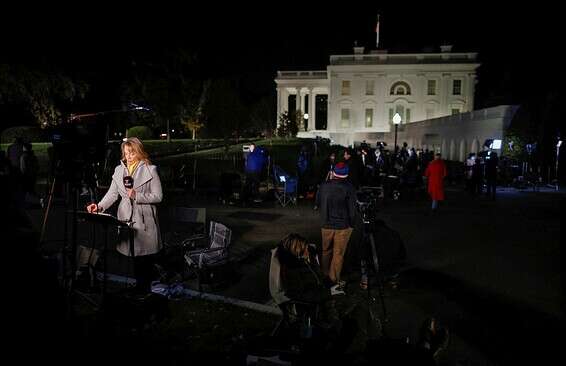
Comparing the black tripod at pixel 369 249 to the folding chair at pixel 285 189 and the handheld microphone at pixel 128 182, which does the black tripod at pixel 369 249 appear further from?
the folding chair at pixel 285 189

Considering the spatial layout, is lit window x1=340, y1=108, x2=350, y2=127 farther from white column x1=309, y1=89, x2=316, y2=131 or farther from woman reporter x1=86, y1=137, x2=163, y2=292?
woman reporter x1=86, y1=137, x2=163, y2=292

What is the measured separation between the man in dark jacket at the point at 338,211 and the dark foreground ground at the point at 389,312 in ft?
2.05

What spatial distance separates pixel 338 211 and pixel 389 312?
1565 millimetres

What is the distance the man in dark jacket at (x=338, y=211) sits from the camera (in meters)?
6.78

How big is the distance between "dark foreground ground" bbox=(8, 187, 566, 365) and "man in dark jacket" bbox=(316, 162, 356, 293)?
625 millimetres

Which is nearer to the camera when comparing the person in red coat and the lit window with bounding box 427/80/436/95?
the person in red coat

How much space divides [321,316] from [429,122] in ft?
161

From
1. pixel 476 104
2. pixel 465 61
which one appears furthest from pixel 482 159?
pixel 476 104

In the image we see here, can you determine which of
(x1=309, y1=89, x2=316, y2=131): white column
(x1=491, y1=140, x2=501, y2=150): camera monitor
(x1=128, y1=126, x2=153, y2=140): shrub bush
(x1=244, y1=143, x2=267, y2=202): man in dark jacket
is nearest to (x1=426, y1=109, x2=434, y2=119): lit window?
(x1=309, y1=89, x2=316, y2=131): white column

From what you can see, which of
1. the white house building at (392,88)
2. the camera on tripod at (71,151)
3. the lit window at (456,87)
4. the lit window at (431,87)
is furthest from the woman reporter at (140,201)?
the lit window at (456,87)

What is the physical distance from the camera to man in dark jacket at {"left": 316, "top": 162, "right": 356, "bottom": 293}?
22.2 ft

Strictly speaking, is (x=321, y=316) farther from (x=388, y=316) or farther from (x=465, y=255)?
(x=465, y=255)

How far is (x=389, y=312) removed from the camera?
6.06 m

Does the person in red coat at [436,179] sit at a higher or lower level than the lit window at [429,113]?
lower
